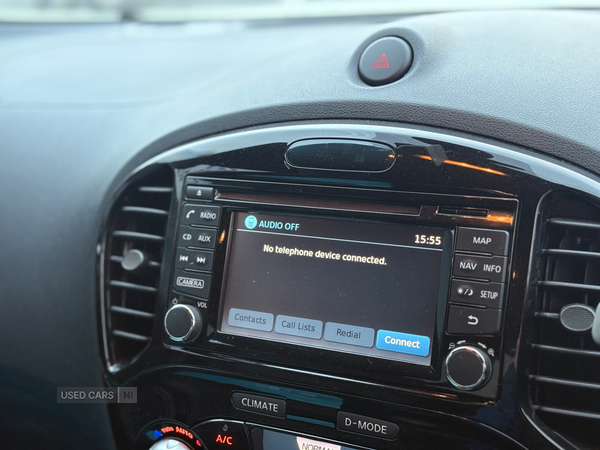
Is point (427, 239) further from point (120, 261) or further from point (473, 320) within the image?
point (120, 261)

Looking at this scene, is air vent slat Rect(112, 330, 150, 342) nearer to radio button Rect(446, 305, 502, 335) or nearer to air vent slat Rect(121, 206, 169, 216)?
air vent slat Rect(121, 206, 169, 216)

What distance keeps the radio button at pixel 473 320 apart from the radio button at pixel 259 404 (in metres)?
0.36

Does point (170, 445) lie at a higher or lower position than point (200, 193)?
lower

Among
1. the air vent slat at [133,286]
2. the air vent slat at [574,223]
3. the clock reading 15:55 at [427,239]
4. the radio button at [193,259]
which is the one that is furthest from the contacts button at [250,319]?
the air vent slat at [574,223]

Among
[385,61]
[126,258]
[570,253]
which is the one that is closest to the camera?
[570,253]

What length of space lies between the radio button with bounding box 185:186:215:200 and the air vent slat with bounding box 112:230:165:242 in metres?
0.12

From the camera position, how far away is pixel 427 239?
38.6 inches

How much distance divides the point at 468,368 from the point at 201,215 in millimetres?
591

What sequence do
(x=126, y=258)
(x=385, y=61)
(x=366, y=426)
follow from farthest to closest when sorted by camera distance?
1. (x=126, y=258)
2. (x=385, y=61)
3. (x=366, y=426)

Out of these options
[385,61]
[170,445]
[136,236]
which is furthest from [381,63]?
[170,445]

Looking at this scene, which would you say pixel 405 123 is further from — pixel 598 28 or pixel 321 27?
pixel 321 27

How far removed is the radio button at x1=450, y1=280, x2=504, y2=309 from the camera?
923mm

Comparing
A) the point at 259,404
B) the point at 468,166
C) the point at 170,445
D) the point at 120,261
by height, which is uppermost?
the point at 468,166

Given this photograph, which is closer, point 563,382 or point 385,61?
point 563,382
